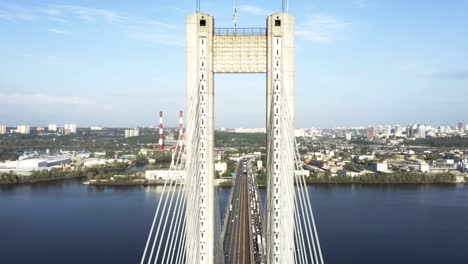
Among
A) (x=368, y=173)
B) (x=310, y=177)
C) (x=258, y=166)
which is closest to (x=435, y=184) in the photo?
(x=368, y=173)

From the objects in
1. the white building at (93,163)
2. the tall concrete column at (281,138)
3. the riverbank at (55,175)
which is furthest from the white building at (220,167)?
the tall concrete column at (281,138)

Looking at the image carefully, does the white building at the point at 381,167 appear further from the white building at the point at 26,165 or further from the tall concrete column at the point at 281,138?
the tall concrete column at the point at 281,138

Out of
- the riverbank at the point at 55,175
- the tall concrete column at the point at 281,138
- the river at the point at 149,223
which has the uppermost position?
the tall concrete column at the point at 281,138

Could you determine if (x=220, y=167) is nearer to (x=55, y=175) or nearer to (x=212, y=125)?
(x=55, y=175)

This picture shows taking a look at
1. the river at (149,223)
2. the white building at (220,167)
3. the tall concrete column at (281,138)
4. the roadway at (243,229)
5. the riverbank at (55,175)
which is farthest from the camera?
the white building at (220,167)

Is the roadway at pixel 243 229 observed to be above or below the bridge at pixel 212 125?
below

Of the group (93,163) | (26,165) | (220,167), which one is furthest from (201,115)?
(93,163)

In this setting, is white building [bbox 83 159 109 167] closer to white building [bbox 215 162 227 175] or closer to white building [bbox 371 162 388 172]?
white building [bbox 215 162 227 175]
